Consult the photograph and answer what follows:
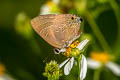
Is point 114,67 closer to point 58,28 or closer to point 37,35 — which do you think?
point 37,35

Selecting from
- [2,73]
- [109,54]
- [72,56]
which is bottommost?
[2,73]

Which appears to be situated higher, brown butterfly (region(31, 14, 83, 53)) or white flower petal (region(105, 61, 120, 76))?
brown butterfly (region(31, 14, 83, 53))

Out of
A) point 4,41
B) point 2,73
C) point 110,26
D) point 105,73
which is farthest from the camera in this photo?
point 4,41

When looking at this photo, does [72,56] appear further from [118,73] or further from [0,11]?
[0,11]

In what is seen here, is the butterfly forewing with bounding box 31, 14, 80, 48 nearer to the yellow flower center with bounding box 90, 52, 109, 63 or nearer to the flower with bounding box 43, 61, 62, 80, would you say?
the flower with bounding box 43, 61, 62, 80

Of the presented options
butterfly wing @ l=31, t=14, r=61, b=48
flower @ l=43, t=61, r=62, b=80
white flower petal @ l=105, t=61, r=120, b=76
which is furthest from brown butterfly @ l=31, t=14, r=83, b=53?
white flower petal @ l=105, t=61, r=120, b=76

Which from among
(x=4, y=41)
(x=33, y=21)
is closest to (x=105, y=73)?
(x=33, y=21)

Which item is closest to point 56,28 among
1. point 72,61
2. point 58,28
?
point 58,28

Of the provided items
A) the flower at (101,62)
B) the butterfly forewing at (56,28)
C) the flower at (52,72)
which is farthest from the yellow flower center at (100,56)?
the flower at (52,72)
